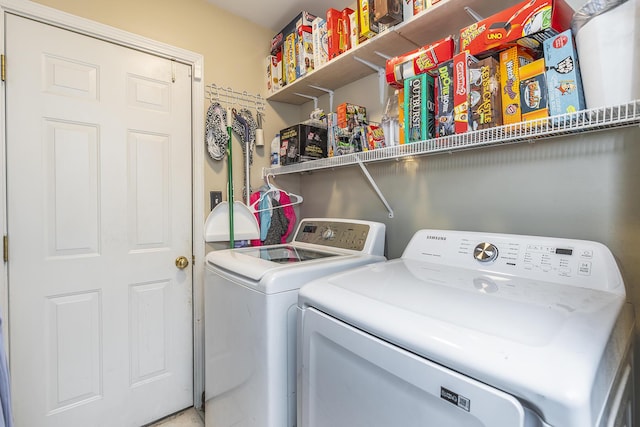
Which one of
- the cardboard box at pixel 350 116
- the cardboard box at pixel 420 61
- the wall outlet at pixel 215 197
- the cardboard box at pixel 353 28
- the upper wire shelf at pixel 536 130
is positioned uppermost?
the cardboard box at pixel 353 28

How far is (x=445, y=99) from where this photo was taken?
4.00 feet

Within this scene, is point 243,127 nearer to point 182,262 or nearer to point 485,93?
point 182,262

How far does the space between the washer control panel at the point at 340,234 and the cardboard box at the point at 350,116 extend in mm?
566

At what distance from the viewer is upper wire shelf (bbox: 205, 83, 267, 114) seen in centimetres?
203

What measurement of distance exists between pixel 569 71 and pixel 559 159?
0.34 m

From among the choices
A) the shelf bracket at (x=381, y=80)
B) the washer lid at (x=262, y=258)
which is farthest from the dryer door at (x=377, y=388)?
the shelf bracket at (x=381, y=80)

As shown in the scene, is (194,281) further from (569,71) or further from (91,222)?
(569,71)

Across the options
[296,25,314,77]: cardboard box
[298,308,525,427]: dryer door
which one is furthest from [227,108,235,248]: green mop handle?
[298,308,525,427]: dryer door

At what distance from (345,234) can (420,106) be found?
0.75 metres

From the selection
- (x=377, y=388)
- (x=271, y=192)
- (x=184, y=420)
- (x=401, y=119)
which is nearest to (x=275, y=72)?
(x=271, y=192)

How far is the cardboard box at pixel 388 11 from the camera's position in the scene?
1.32 metres

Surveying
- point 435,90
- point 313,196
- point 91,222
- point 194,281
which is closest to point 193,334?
point 194,281

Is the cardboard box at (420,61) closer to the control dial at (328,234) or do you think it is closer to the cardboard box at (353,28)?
the cardboard box at (353,28)

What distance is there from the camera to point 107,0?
1675 millimetres
